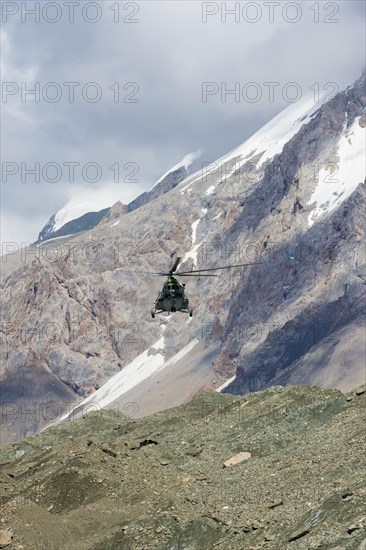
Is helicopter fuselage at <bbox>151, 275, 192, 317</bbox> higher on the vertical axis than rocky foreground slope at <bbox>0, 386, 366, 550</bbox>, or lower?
higher

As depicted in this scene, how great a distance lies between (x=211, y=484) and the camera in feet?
188

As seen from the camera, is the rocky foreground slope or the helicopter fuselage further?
the helicopter fuselage

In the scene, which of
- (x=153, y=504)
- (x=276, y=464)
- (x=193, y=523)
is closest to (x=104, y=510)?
(x=153, y=504)

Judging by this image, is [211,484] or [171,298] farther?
[171,298]

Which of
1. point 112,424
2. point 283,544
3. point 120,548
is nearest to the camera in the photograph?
point 283,544

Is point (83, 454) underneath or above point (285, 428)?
above

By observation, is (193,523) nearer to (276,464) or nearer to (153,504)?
(153,504)

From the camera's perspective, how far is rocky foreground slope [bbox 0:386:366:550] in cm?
4631

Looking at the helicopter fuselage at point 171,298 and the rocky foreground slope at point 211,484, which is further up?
the helicopter fuselage at point 171,298

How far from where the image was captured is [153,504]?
51406 millimetres

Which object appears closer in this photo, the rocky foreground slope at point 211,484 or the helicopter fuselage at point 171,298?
the rocky foreground slope at point 211,484

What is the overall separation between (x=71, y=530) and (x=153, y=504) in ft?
13.8

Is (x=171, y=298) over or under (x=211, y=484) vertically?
over

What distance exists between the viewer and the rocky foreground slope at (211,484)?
152 ft
